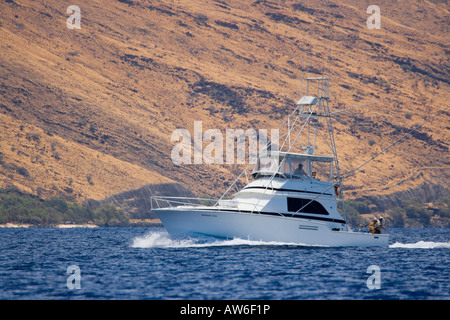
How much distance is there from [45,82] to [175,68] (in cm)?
3076

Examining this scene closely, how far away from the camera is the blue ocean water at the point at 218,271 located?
26.8 metres

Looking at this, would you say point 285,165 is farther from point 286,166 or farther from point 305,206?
point 305,206

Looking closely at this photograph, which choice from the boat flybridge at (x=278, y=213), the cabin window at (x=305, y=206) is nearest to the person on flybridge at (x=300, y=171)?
the boat flybridge at (x=278, y=213)

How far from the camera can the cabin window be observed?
4344 centimetres

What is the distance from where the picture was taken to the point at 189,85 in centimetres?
14588

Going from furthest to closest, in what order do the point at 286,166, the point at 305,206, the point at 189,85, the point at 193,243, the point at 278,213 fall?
the point at 189,85 < the point at 286,166 < the point at 305,206 < the point at 193,243 < the point at 278,213

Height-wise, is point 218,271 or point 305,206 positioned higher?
point 305,206

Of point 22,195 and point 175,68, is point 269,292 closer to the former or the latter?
point 22,195

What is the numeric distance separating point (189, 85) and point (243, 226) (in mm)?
105824

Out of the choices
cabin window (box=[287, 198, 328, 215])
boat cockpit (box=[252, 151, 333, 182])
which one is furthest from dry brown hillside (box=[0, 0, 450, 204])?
cabin window (box=[287, 198, 328, 215])

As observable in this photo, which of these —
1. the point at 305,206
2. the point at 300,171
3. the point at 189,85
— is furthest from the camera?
the point at 189,85

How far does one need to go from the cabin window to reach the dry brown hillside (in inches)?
2672

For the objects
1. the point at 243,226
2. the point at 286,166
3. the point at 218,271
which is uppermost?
the point at 286,166

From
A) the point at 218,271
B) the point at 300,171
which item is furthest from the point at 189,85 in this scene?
the point at 218,271
